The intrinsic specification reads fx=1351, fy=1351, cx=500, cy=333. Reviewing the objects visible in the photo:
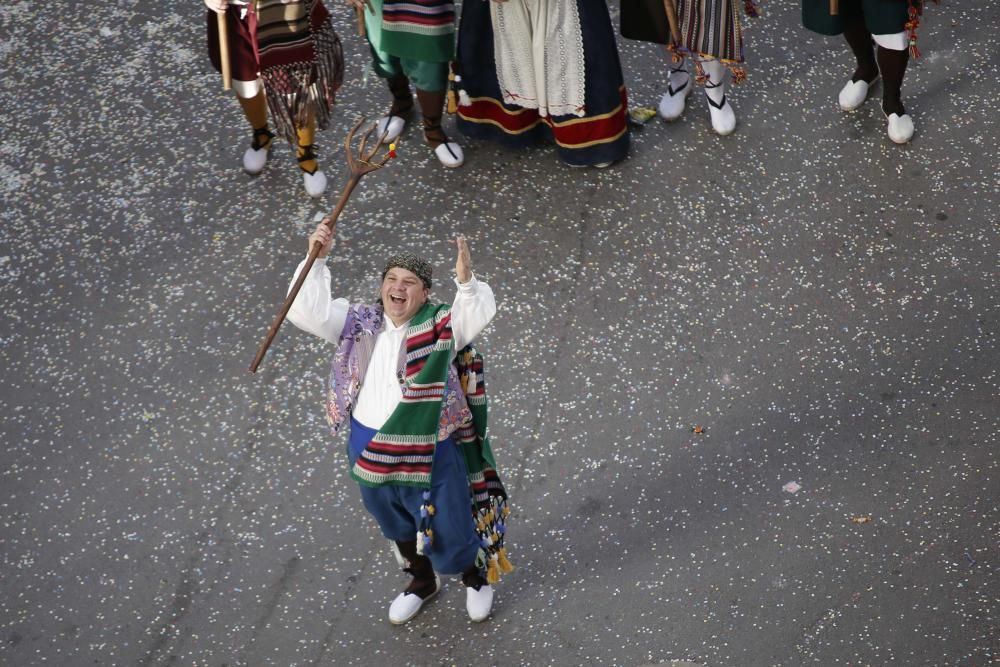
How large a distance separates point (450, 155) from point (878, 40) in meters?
1.55

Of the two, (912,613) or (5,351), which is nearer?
(912,613)

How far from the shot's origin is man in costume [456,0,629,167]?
4.47m

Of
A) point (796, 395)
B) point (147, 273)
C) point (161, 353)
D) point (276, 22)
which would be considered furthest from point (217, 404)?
point (796, 395)

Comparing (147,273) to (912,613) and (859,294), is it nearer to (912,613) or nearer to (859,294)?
(859,294)

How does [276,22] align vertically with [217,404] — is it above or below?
above

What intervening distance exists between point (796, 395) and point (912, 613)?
81 centimetres

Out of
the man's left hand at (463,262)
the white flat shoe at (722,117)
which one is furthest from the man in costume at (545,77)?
the man's left hand at (463,262)

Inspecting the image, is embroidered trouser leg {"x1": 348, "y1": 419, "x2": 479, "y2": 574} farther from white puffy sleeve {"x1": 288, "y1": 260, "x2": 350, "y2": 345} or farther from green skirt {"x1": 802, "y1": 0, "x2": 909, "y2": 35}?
green skirt {"x1": 802, "y1": 0, "x2": 909, "y2": 35}

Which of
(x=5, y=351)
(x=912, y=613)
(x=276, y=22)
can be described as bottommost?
(x=912, y=613)

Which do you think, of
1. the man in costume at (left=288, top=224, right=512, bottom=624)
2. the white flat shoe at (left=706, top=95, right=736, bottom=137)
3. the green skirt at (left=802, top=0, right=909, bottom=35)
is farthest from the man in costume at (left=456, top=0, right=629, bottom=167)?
the man in costume at (left=288, top=224, right=512, bottom=624)

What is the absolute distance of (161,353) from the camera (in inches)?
175

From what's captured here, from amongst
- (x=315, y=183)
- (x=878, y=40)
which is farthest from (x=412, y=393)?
(x=878, y=40)

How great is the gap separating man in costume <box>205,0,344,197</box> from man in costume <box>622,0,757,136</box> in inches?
43.1

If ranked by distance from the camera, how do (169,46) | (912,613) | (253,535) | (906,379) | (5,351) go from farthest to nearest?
(169,46) < (5,351) < (906,379) < (253,535) < (912,613)
